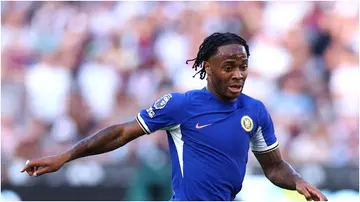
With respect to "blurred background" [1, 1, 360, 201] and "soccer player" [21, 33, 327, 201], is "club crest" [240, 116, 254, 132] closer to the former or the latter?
"soccer player" [21, 33, 327, 201]

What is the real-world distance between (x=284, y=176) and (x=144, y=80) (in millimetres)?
6644

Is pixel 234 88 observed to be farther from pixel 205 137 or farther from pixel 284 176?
pixel 284 176

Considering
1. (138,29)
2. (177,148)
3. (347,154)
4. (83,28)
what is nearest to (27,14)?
(83,28)

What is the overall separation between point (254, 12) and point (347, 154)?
9.59 ft

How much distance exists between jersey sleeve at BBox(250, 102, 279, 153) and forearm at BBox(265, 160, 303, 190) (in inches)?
6.2

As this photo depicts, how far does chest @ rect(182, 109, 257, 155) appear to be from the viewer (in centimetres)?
592

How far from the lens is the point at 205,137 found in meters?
5.94

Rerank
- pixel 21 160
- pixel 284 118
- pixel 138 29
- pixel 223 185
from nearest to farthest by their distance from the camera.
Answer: pixel 223 185
pixel 21 160
pixel 284 118
pixel 138 29

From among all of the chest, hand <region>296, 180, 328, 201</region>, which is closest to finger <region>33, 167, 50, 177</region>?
the chest

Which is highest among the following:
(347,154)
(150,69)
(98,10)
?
(98,10)

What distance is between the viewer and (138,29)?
13.2m

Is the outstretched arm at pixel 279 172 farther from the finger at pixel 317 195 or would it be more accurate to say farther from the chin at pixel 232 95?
the chin at pixel 232 95

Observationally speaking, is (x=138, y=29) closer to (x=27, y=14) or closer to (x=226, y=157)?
(x=27, y=14)

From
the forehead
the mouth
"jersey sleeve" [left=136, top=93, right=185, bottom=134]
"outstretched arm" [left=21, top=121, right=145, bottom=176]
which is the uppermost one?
the forehead
